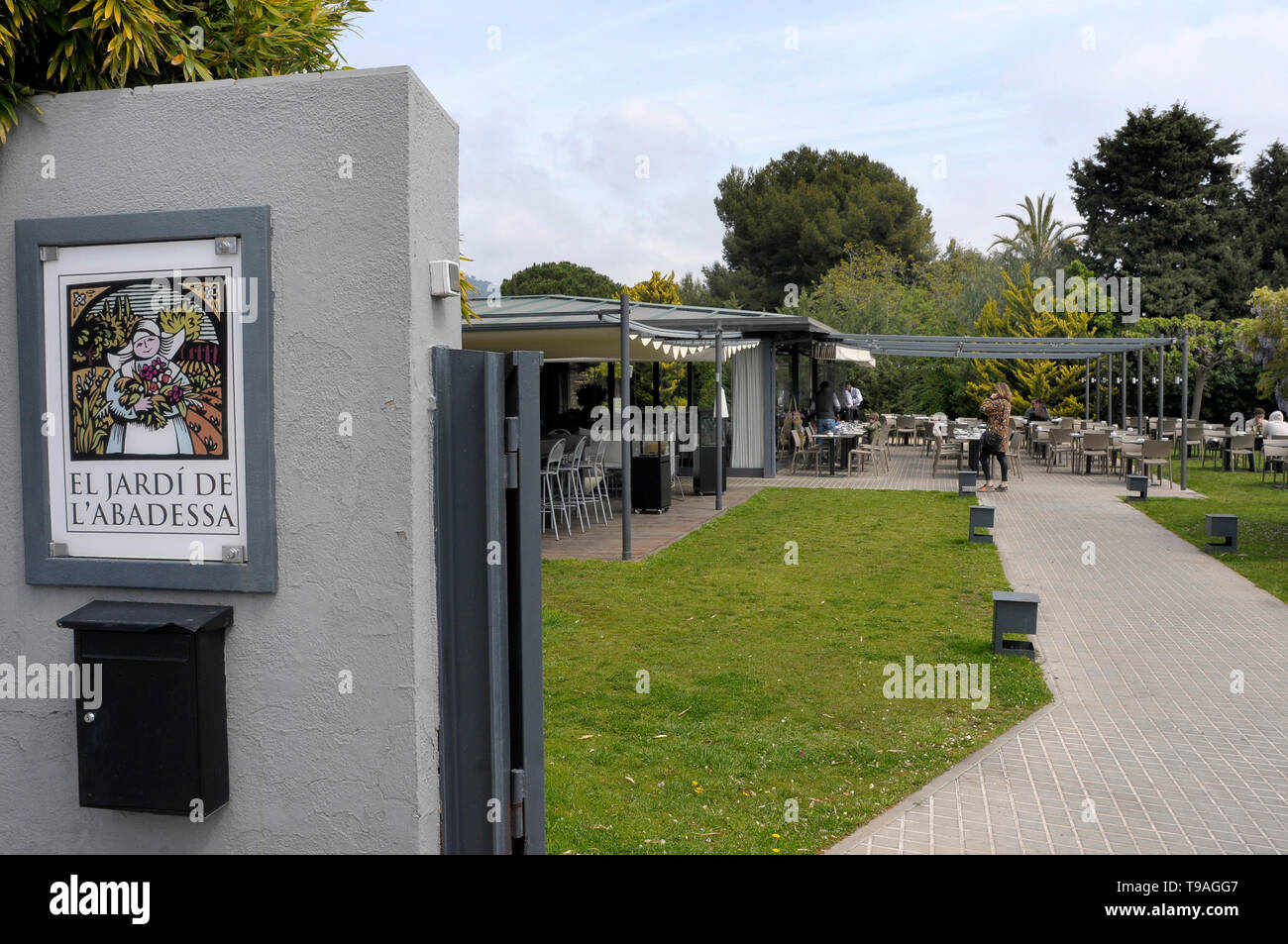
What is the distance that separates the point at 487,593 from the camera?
265cm

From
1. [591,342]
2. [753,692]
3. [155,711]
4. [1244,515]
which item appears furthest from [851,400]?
[155,711]

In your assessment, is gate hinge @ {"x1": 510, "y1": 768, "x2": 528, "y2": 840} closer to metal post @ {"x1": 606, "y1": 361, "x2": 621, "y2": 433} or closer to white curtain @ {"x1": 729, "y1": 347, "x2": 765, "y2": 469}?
metal post @ {"x1": 606, "y1": 361, "x2": 621, "y2": 433}

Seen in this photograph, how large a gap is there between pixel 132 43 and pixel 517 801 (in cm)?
226

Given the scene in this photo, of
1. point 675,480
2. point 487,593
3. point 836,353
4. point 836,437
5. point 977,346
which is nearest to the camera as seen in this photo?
point 487,593

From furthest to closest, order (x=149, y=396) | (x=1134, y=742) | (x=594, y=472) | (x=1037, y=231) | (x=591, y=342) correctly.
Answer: (x=1037, y=231) → (x=594, y=472) → (x=591, y=342) → (x=1134, y=742) → (x=149, y=396)

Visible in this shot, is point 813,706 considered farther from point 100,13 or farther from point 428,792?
point 100,13

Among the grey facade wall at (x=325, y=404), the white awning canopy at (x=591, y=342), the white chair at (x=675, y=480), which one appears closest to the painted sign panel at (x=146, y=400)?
the grey facade wall at (x=325, y=404)

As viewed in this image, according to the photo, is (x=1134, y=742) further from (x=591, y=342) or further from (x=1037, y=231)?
(x=1037, y=231)

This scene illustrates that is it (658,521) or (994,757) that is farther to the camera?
(658,521)

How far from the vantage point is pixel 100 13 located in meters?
2.79

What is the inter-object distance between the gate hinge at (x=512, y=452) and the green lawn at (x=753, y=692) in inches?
78.6

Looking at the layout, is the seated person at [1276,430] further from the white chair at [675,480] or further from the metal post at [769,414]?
the white chair at [675,480]
